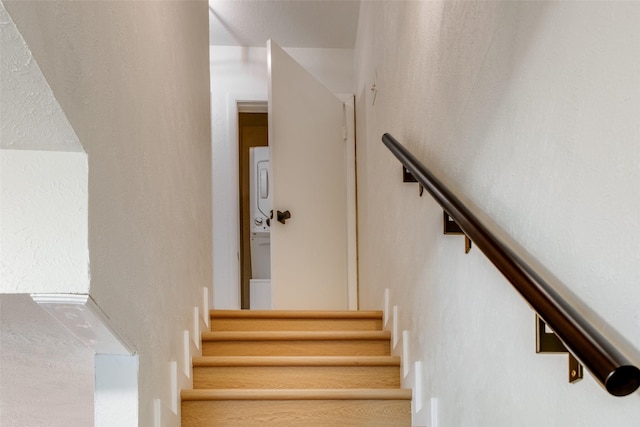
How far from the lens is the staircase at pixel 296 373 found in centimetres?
237

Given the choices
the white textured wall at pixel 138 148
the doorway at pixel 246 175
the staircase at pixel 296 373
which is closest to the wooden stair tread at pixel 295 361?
the staircase at pixel 296 373

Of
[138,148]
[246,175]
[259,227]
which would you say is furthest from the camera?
[246,175]

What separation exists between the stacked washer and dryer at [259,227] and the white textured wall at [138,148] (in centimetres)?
282

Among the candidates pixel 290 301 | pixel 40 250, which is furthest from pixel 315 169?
pixel 40 250

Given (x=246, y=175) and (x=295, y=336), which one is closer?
(x=295, y=336)

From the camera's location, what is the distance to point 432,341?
77.7 inches

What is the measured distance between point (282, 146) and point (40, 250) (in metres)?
3.05

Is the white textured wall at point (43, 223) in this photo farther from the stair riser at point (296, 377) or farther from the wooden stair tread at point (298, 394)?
the stair riser at point (296, 377)

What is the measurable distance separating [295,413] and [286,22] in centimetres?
292

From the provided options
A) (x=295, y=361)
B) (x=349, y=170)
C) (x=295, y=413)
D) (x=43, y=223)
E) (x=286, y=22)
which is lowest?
(x=295, y=413)

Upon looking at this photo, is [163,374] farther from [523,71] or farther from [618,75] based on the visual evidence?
[618,75]

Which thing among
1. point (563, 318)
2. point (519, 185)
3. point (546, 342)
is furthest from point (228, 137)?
point (563, 318)

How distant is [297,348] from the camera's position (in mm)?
2914

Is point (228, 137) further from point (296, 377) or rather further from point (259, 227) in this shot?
point (296, 377)
